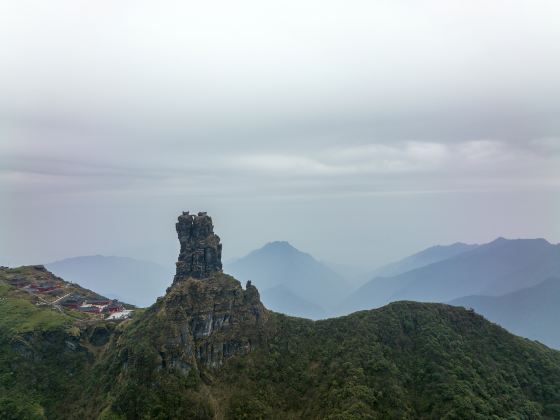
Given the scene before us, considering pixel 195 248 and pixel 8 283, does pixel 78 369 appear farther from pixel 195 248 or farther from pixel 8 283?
pixel 8 283

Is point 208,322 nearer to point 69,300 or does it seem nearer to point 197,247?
point 197,247

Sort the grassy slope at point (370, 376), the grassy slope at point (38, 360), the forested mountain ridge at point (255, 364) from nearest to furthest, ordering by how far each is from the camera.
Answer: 1. the grassy slope at point (370, 376)
2. the forested mountain ridge at point (255, 364)
3. the grassy slope at point (38, 360)

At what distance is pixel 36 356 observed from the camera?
12038cm

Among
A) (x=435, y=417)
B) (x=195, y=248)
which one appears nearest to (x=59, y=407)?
(x=195, y=248)

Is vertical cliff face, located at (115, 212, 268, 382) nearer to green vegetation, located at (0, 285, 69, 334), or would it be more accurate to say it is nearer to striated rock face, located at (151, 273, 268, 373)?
striated rock face, located at (151, 273, 268, 373)

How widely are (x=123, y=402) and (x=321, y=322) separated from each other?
246ft

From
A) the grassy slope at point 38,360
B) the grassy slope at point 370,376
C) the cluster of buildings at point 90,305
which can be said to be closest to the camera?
the grassy slope at point 370,376

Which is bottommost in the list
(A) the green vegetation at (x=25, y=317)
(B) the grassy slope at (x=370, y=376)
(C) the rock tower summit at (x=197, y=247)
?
(B) the grassy slope at (x=370, y=376)

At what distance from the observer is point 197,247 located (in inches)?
5743

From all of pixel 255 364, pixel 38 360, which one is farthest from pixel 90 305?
pixel 255 364

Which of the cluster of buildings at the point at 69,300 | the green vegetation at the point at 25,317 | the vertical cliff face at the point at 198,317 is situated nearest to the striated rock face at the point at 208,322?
the vertical cliff face at the point at 198,317

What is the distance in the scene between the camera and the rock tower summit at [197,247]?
14475 centimetres

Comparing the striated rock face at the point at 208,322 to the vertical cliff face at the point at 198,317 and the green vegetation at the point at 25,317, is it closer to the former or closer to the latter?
the vertical cliff face at the point at 198,317

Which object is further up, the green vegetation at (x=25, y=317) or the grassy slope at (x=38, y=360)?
the green vegetation at (x=25, y=317)
